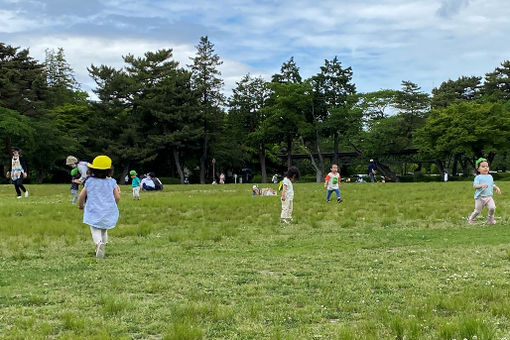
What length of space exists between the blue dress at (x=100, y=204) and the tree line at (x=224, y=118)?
151 feet

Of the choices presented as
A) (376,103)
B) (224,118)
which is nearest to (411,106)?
(376,103)

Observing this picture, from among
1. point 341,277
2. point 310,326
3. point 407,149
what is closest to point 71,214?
point 341,277

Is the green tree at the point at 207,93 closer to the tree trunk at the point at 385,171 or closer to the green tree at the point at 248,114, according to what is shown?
the green tree at the point at 248,114

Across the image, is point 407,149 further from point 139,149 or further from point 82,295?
point 82,295

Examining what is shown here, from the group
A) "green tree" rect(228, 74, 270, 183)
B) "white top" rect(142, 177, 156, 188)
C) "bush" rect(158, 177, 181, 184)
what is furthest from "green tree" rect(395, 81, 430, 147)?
"white top" rect(142, 177, 156, 188)

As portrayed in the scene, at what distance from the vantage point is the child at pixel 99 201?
27.6ft

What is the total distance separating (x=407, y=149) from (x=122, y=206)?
50.4 meters

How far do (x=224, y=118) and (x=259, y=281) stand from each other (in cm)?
6019

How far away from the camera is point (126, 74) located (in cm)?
6041

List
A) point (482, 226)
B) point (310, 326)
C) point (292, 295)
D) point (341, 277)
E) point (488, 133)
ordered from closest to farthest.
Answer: point (310, 326) → point (292, 295) → point (341, 277) → point (482, 226) → point (488, 133)

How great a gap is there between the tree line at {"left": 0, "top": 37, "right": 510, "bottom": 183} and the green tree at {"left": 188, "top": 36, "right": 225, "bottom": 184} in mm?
143

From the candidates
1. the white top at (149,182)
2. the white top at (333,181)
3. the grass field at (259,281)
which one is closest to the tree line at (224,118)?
the white top at (149,182)

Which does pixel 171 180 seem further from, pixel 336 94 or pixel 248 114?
pixel 336 94

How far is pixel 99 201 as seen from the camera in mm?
8516
